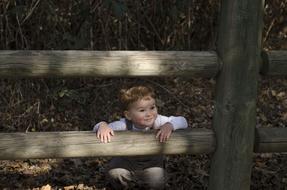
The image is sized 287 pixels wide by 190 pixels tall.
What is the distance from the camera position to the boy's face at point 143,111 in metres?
3.58

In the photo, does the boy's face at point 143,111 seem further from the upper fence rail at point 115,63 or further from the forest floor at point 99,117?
the forest floor at point 99,117

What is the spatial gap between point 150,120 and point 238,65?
68cm

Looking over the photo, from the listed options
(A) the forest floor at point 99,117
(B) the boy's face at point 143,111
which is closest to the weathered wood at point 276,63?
(B) the boy's face at point 143,111

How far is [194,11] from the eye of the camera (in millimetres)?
7176

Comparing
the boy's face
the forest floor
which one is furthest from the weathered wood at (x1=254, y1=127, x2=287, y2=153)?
the forest floor

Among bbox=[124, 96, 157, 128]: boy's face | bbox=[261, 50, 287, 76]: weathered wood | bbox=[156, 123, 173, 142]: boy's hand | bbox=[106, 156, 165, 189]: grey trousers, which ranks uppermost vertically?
bbox=[261, 50, 287, 76]: weathered wood

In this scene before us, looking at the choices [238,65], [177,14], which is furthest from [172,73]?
[177,14]

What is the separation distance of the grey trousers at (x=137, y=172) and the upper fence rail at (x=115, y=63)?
0.89 metres

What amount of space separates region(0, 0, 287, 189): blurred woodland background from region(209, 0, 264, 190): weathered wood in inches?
40.3

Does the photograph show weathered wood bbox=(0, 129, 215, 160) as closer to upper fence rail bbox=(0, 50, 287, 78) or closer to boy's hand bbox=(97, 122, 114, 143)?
boy's hand bbox=(97, 122, 114, 143)

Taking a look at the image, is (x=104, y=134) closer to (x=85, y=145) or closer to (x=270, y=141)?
(x=85, y=145)

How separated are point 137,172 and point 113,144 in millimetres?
723

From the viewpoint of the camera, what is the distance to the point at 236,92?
3289mm

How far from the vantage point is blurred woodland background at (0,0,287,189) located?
186 inches
